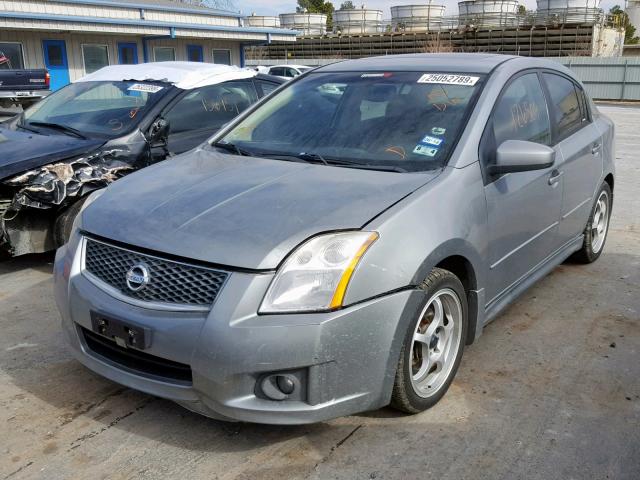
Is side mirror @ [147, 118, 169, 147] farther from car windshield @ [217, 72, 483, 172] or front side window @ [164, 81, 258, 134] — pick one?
car windshield @ [217, 72, 483, 172]

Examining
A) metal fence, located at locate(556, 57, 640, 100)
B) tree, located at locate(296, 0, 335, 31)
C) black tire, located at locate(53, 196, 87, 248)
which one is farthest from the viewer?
tree, located at locate(296, 0, 335, 31)

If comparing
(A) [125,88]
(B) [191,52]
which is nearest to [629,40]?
(B) [191,52]

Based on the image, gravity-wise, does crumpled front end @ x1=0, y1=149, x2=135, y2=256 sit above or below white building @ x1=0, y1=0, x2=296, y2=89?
below

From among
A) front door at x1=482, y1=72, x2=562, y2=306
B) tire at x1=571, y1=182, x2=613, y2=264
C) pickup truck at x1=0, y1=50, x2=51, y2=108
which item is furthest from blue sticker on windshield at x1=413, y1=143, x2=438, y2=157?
pickup truck at x1=0, y1=50, x2=51, y2=108

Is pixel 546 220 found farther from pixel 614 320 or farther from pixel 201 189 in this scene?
pixel 201 189

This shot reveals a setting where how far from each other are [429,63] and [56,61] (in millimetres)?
18708

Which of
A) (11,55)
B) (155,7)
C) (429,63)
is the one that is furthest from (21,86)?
(429,63)

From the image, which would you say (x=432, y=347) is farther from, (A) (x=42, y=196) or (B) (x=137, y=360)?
(A) (x=42, y=196)

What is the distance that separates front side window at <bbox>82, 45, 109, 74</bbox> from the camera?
68.2ft

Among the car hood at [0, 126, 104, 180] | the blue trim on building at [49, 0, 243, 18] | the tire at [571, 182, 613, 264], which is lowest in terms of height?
the tire at [571, 182, 613, 264]

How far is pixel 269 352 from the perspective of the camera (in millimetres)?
2559

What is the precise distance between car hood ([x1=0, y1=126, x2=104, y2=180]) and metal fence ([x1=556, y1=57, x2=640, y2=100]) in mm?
29751

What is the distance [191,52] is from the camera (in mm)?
23469

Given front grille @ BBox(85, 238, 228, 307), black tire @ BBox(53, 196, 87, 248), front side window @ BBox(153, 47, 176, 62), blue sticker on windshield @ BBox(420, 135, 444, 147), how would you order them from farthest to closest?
1. front side window @ BBox(153, 47, 176, 62)
2. black tire @ BBox(53, 196, 87, 248)
3. blue sticker on windshield @ BBox(420, 135, 444, 147)
4. front grille @ BBox(85, 238, 228, 307)
